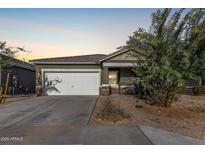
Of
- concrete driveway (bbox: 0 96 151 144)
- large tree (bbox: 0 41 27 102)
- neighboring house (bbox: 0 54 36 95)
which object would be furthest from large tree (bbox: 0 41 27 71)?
concrete driveway (bbox: 0 96 151 144)

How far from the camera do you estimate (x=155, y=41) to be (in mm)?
11430

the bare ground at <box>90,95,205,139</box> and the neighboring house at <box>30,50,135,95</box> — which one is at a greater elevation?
the neighboring house at <box>30,50,135,95</box>

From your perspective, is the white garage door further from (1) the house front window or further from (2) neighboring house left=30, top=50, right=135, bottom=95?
(1) the house front window

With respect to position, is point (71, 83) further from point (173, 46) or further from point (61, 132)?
point (61, 132)

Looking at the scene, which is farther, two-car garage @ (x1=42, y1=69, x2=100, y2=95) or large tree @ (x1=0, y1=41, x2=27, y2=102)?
two-car garage @ (x1=42, y1=69, x2=100, y2=95)

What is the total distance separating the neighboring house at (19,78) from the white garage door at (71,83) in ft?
16.8

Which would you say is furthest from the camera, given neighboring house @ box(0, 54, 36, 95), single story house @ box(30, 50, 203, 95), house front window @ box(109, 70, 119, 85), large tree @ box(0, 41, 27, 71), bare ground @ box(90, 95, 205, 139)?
neighboring house @ box(0, 54, 36, 95)

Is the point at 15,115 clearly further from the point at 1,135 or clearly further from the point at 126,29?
the point at 126,29

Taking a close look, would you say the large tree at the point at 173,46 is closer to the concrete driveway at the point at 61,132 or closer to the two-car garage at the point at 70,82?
the concrete driveway at the point at 61,132

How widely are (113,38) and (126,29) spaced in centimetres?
281

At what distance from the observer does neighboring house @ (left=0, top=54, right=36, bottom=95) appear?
84.0ft

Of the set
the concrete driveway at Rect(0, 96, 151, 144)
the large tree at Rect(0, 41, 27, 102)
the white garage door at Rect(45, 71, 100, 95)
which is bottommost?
the concrete driveway at Rect(0, 96, 151, 144)

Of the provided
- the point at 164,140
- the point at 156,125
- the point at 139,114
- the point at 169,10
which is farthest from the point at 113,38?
the point at 164,140
